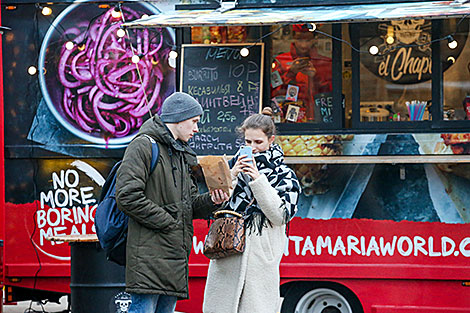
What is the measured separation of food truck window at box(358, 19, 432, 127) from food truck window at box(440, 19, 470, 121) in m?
0.15

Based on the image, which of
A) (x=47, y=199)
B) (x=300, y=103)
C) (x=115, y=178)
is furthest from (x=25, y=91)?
(x=115, y=178)

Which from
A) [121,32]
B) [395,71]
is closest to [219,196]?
[121,32]

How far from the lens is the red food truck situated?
24.2 ft

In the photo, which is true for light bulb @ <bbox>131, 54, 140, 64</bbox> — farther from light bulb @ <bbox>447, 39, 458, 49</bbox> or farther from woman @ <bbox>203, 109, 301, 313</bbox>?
light bulb @ <bbox>447, 39, 458, 49</bbox>

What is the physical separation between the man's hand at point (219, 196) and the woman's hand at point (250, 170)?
0.76 ft

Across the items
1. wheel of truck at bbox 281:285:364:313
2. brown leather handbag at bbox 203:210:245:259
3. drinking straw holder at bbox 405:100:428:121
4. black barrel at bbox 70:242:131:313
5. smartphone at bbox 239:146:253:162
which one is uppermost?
drinking straw holder at bbox 405:100:428:121

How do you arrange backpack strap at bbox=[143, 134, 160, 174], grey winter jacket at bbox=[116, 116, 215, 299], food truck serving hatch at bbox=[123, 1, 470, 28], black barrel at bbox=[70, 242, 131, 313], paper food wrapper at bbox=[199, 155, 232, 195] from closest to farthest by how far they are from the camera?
grey winter jacket at bbox=[116, 116, 215, 299] < backpack strap at bbox=[143, 134, 160, 174] < paper food wrapper at bbox=[199, 155, 232, 195] < black barrel at bbox=[70, 242, 131, 313] < food truck serving hatch at bbox=[123, 1, 470, 28]

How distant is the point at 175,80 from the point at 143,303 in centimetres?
338

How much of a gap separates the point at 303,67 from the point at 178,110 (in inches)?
121

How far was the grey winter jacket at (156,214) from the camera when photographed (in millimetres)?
4746

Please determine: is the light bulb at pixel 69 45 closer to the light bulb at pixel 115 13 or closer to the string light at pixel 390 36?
the light bulb at pixel 115 13

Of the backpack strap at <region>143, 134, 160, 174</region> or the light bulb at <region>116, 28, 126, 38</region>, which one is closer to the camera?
the backpack strap at <region>143, 134, 160, 174</region>

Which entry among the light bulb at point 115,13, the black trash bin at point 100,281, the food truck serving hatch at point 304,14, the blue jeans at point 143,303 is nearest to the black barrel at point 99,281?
the black trash bin at point 100,281

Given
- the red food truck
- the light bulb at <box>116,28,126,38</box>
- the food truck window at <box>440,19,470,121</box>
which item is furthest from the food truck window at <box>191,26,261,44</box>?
the food truck window at <box>440,19,470,121</box>
